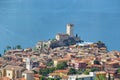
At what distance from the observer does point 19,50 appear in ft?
67.7

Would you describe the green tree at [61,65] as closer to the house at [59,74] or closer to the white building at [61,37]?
the house at [59,74]

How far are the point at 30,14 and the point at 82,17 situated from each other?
3207mm

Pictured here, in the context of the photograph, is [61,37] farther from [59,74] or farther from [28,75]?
[28,75]

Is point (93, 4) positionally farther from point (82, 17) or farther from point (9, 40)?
point (9, 40)

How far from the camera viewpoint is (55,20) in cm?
3338

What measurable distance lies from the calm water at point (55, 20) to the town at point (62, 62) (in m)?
2.73

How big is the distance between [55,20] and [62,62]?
1659 cm

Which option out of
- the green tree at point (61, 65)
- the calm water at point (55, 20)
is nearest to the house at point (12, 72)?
the green tree at point (61, 65)

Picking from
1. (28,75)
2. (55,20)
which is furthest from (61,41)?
(55,20)

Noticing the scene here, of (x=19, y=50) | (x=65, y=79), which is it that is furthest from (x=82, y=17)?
(x=65, y=79)

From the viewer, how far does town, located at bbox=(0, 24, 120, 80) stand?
46.6 ft

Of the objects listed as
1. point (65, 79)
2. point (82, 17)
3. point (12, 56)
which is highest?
point (82, 17)

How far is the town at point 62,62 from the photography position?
14203mm

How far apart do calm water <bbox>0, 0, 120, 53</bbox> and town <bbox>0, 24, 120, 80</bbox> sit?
2726mm
